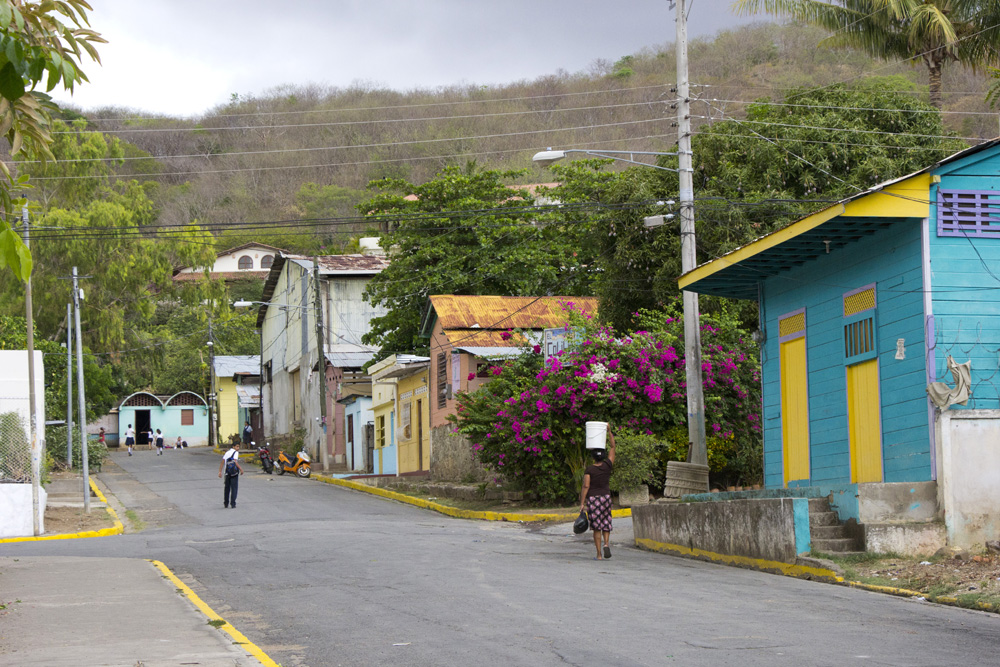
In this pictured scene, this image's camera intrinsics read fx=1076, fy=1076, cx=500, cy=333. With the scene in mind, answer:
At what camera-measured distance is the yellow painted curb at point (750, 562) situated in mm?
12477

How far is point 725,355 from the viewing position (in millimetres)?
24109

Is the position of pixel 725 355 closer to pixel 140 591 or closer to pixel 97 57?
pixel 140 591

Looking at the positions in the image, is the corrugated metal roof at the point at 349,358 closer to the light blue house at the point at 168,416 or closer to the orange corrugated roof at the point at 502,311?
the orange corrugated roof at the point at 502,311

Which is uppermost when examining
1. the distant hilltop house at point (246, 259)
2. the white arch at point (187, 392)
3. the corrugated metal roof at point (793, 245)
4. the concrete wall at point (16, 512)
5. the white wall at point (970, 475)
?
the distant hilltop house at point (246, 259)

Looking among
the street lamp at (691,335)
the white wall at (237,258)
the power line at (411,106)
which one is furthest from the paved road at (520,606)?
the power line at (411,106)

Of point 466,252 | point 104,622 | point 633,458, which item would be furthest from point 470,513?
point 466,252

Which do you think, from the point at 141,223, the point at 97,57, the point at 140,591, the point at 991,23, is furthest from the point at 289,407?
the point at 97,57

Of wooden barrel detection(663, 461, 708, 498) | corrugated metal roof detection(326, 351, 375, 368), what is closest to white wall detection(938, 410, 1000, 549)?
wooden barrel detection(663, 461, 708, 498)

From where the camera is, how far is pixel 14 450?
23.9 metres

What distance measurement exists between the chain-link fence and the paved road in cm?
495

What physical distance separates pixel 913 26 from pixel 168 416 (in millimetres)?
59454

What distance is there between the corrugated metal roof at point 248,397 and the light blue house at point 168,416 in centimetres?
498

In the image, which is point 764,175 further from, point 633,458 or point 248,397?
point 248,397

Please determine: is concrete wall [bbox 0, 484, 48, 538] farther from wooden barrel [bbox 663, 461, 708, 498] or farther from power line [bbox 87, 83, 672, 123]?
power line [bbox 87, 83, 672, 123]
